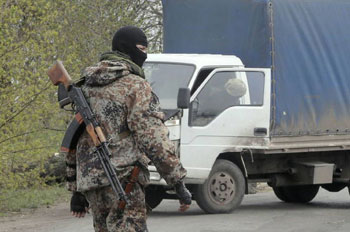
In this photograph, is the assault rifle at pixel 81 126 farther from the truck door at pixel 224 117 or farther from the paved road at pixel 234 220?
the truck door at pixel 224 117

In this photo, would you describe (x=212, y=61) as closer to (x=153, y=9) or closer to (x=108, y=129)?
(x=108, y=129)

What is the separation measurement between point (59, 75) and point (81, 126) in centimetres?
39

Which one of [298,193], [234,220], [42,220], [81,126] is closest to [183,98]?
[234,220]

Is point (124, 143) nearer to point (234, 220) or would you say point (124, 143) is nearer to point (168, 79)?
point (234, 220)

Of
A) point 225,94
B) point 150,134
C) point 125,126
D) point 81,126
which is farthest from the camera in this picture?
point 225,94

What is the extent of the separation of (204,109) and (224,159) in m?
0.85

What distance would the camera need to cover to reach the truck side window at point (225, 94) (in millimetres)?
11945

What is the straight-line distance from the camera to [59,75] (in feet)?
19.2

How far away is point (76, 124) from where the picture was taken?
573cm

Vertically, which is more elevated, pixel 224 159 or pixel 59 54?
pixel 59 54

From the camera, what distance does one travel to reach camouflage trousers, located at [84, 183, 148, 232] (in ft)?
18.1

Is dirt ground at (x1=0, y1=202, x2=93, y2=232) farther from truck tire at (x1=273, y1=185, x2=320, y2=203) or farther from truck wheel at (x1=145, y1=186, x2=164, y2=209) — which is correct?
truck tire at (x1=273, y1=185, x2=320, y2=203)

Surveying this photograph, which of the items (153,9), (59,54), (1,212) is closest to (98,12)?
(153,9)

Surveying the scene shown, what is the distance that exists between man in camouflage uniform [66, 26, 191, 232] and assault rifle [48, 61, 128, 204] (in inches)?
2.4
